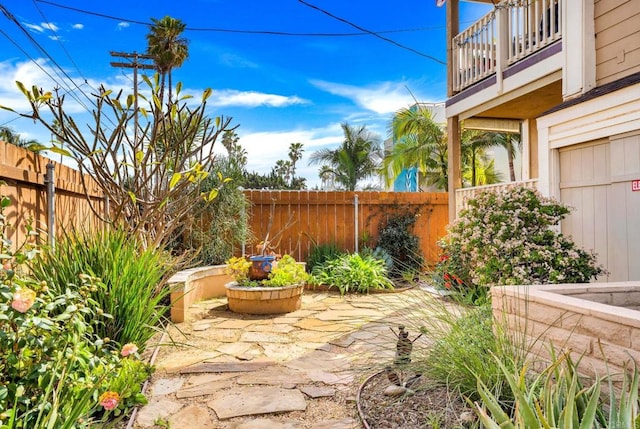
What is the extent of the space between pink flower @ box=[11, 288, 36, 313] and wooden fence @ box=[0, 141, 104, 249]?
74 cm

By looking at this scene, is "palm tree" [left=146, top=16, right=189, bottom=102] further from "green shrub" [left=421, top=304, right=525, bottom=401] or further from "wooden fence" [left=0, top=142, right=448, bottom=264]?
"green shrub" [left=421, top=304, right=525, bottom=401]

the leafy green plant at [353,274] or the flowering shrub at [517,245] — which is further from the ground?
the flowering shrub at [517,245]

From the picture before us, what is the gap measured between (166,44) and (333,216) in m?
9.88

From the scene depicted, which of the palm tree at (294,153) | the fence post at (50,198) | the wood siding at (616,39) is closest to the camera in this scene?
the fence post at (50,198)

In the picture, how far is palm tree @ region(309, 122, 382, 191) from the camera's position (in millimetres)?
19719

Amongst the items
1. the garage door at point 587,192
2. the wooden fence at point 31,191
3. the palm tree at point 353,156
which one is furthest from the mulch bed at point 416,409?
the palm tree at point 353,156

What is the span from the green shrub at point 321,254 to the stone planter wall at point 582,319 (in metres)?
4.76

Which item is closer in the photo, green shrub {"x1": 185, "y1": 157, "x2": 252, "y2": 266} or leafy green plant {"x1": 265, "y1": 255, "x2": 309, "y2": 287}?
leafy green plant {"x1": 265, "y1": 255, "x2": 309, "y2": 287}

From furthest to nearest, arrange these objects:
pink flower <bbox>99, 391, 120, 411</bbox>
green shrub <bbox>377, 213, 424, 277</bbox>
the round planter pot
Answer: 1. green shrub <bbox>377, 213, 424, 277</bbox>
2. the round planter pot
3. pink flower <bbox>99, 391, 120, 411</bbox>

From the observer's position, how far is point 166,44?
14.2 metres

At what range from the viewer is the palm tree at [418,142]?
38.8 feet

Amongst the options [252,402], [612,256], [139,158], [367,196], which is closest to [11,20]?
[139,158]

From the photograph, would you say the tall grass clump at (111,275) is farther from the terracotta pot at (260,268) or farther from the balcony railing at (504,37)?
the balcony railing at (504,37)

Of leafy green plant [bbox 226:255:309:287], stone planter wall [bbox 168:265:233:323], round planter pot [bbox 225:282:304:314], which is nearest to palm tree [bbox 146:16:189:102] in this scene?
stone planter wall [bbox 168:265:233:323]
